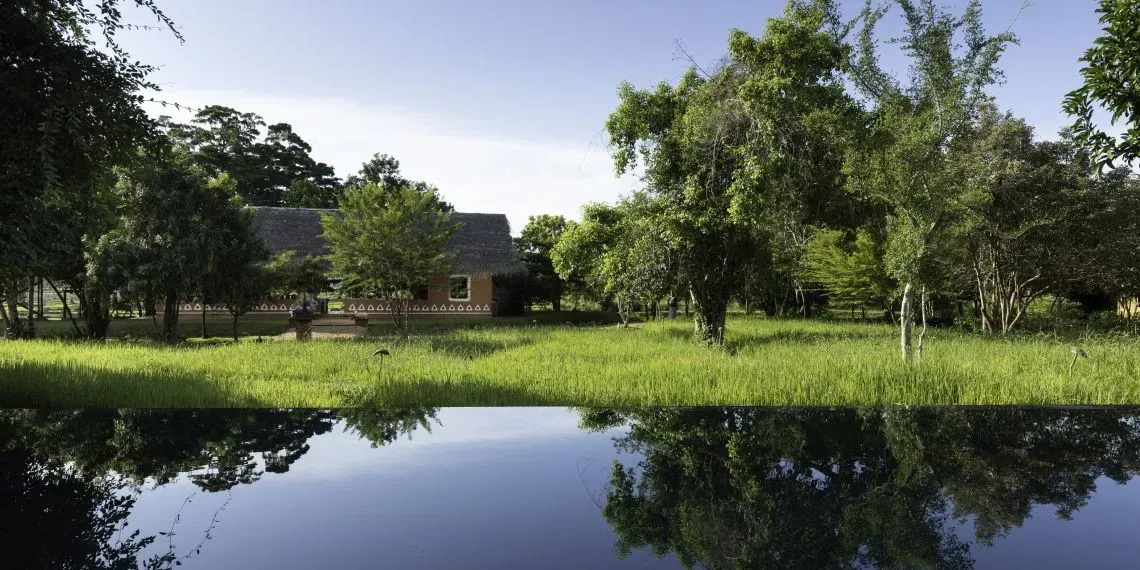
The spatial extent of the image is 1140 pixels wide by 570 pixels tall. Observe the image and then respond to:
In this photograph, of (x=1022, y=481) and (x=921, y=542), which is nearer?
(x=921, y=542)

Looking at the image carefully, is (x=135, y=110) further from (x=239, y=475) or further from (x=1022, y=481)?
(x=1022, y=481)

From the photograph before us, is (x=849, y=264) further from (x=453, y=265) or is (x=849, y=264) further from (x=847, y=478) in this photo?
(x=847, y=478)

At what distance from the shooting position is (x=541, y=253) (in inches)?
1556

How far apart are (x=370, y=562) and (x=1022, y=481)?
344 centimetres

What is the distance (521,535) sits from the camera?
273 cm

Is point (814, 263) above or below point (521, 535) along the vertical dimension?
above

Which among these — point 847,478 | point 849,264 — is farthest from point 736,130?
point 849,264

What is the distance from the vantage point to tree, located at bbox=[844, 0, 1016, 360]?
42.3ft

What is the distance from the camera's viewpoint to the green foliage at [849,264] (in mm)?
26016

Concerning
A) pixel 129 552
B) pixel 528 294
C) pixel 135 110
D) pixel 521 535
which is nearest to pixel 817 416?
pixel 521 535

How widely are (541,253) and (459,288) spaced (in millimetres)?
8543

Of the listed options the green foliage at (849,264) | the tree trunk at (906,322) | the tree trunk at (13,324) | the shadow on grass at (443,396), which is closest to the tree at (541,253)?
the green foliage at (849,264)

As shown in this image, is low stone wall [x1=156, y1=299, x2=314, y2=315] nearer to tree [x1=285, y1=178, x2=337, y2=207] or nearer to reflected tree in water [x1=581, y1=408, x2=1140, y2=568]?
tree [x1=285, y1=178, x2=337, y2=207]

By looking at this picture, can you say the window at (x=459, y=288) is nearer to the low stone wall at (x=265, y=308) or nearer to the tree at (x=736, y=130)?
the low stone wall at (x=265, y=308)
